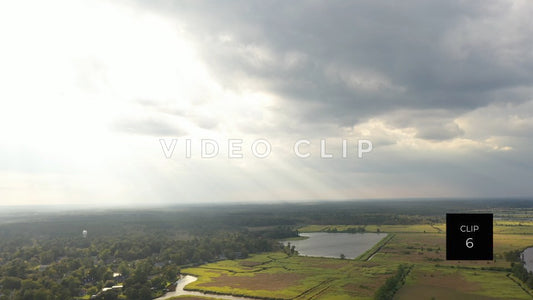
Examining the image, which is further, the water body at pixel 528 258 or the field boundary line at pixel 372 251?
the field boundary line at pixel 372 251

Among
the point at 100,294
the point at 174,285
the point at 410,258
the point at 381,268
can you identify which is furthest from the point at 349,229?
the point at 100,294

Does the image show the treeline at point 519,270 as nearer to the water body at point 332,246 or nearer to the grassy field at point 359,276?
the grassy field at point 359,276

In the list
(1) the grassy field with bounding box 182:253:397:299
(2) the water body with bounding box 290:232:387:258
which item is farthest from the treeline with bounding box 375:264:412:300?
(2) the water body with bounding box 290:232:387:258

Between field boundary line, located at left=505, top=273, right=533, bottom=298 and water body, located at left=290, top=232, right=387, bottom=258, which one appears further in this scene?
water body, located at left=290, top=232, right=387, bottom=258

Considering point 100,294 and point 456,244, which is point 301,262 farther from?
point 456,244

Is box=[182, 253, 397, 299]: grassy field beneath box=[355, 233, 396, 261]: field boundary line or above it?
above

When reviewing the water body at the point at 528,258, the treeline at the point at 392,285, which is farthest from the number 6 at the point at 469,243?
the water body at the point at 528,258

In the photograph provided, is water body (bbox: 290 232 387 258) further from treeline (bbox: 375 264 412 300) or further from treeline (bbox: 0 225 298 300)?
treeline (bbox: 375 264 412 300)
